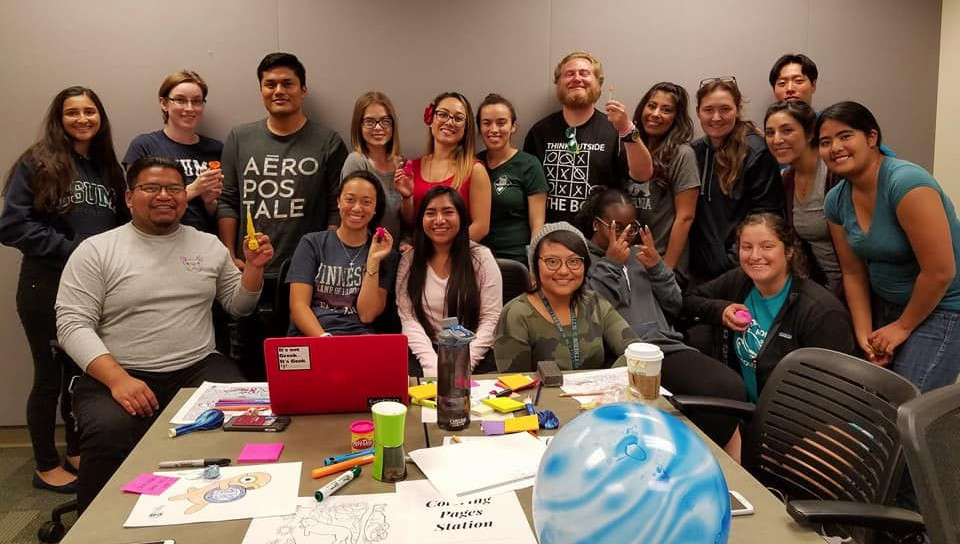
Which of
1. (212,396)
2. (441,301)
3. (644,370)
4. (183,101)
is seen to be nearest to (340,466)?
(212,396)

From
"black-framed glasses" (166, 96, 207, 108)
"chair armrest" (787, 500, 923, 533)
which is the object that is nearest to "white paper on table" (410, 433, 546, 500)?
"chair armrest" (787, 500, 923, 533)

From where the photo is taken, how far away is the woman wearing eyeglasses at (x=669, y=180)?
128 inches

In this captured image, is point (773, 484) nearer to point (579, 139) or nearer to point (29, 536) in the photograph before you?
point (579, 139)

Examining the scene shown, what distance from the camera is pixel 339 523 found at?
1250mm

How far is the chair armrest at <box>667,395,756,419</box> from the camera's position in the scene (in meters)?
1.84

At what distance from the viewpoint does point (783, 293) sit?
2.60m

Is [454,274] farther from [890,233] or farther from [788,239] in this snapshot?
[890,233]

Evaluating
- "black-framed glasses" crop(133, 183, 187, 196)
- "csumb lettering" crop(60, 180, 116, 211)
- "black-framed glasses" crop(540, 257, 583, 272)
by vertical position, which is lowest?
"black-framed glasses" crop(540, 257, 583, 272)

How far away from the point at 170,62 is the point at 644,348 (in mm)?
2995

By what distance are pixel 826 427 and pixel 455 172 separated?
196 cm

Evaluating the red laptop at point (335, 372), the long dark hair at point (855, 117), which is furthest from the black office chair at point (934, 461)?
the long dark hair at point (855, 117)

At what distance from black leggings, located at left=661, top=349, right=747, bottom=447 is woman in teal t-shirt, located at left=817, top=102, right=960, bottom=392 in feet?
1.99

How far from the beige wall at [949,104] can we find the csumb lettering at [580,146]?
2.09 metres

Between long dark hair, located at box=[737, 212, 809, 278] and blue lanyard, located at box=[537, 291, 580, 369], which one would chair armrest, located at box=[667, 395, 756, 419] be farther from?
long dark hair, located at box=[737, 212, 809, 278]
